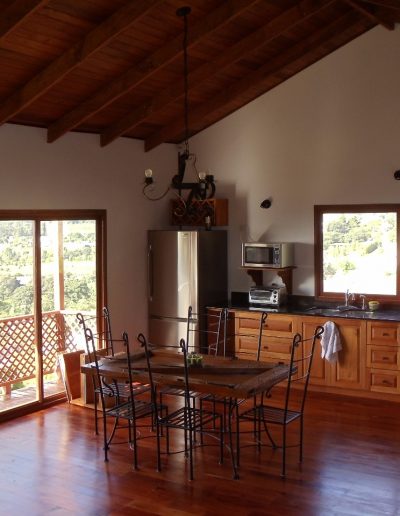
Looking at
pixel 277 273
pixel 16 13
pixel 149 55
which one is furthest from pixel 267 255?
pixel 16 13

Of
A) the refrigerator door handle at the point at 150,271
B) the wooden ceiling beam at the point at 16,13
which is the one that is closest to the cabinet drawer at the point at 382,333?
the refrigerator door handle at the point at 150,271

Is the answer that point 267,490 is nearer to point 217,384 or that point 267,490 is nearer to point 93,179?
point 217,384

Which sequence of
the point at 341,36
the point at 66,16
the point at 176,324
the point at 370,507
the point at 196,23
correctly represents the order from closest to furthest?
the point at 370,507 < the point at 66,16 < the point at 196,23 < the point at 341,36 < the point at 176,324

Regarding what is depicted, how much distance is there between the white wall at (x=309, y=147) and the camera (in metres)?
6.86

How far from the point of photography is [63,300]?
680 centimetres

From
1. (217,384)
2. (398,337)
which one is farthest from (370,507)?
(398,337)

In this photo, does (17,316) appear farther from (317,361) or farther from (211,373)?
(317,361)

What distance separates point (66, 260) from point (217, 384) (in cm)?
283

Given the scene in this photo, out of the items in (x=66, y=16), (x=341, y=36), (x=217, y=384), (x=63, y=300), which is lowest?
(x=217, y=384)

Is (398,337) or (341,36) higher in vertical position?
(341,36)

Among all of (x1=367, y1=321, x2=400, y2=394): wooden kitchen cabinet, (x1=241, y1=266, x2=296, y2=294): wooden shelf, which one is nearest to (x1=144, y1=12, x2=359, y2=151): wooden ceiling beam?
(x1=241, y1=266, x2=296, y2=294): wooden shelf

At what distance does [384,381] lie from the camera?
21.4 feet

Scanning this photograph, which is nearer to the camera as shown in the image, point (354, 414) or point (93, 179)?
point (354, 414)

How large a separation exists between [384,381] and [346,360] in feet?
1.36
